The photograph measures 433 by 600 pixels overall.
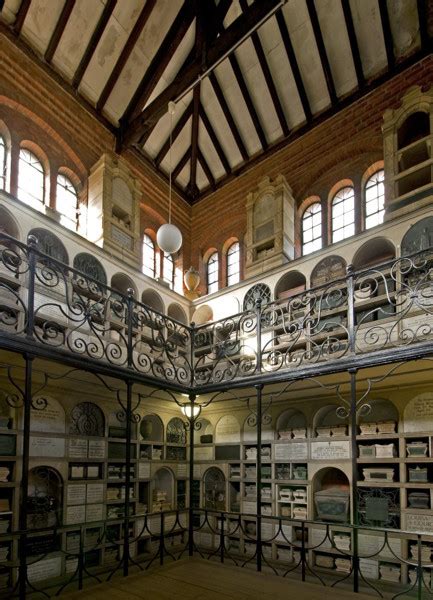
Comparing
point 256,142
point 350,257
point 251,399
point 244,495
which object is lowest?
point 244,495

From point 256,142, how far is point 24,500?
7.75 metres

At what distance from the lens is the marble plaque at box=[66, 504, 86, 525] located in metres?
5.59

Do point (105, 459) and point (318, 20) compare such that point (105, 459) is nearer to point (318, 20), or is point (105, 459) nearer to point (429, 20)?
point (318, 20)

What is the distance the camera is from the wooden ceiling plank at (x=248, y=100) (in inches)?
315

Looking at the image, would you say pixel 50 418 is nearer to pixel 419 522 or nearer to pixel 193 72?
pixel 419 522

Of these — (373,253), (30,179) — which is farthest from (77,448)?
(373,253)

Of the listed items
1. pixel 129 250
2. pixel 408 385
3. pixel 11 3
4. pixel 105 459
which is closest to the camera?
pixel 408 385

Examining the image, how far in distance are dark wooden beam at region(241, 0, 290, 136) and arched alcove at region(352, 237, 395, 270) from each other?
347 cm

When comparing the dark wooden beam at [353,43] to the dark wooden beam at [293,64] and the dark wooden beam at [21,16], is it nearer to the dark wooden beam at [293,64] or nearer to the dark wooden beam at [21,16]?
the dark wooden beam at [293,64]

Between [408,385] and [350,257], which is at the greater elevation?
[350,257]

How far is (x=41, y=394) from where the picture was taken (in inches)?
220

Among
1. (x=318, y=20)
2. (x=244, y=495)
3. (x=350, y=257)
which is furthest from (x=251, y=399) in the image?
(x=318, y=20)

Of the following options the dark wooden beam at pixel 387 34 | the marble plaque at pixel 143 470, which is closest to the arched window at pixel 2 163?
the marble plaque at pixel 143 470

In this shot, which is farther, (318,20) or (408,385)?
(318,20)
